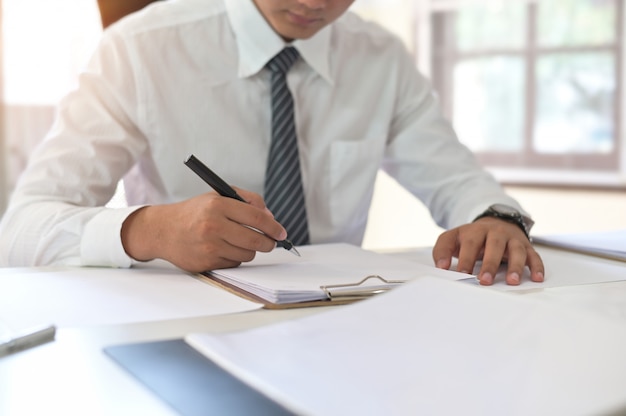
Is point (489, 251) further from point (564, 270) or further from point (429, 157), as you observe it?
point (429, 157)

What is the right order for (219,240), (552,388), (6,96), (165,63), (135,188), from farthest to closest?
(6,96) < (135,188) < (165,63) < (219,240) < (552,388)

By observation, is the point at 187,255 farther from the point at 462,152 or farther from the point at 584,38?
the point at 584,38

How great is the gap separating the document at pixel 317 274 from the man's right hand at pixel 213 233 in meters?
0.02

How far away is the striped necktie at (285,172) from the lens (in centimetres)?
131

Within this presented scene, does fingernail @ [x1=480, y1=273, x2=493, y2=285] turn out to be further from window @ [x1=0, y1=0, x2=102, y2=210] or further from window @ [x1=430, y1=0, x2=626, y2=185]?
window @ [x1=430, y1=0, x2=626, y2=185]

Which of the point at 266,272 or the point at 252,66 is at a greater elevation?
the point at 252,66

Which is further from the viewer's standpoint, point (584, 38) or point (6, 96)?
point (584, 38)

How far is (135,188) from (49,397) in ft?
3.36

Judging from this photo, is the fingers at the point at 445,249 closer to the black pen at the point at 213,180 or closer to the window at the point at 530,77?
the black pen at the point at 213,180

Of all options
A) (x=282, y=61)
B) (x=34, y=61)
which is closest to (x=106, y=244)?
(x=282, y=61)

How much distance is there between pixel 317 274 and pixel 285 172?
456 mm

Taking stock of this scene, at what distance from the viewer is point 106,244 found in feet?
3.27

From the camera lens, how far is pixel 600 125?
9.73 feet

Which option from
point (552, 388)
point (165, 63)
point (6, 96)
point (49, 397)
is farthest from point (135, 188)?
point (6, 96)
